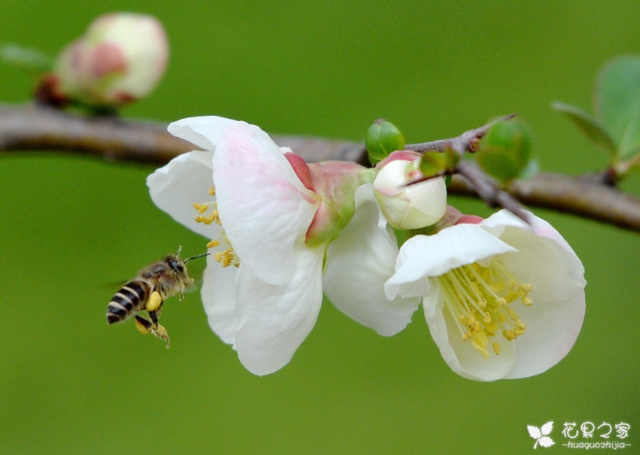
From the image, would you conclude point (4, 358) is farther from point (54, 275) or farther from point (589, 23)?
point (589, 23)

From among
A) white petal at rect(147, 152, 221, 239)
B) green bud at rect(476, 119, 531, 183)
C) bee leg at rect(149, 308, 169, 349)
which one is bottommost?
green bud at rect(476, 119, 531, 183)

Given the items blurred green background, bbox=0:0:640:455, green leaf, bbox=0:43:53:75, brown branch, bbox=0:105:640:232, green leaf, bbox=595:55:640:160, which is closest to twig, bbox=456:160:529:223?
brown branch, bbox=0:105:640:232

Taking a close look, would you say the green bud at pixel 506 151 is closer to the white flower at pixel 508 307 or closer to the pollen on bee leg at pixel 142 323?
the white flower at pixel 508 307

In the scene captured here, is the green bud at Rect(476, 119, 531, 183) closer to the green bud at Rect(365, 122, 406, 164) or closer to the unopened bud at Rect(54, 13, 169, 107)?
the green bud at Rect(365, 122, 406, 164)

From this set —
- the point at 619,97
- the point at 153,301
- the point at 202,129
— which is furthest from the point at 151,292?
the point at 619,97

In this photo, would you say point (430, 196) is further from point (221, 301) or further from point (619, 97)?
point (619, 97)

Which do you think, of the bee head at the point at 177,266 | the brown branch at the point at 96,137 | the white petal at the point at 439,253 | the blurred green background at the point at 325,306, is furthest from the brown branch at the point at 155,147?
the blurred green background at the point at 325,306
